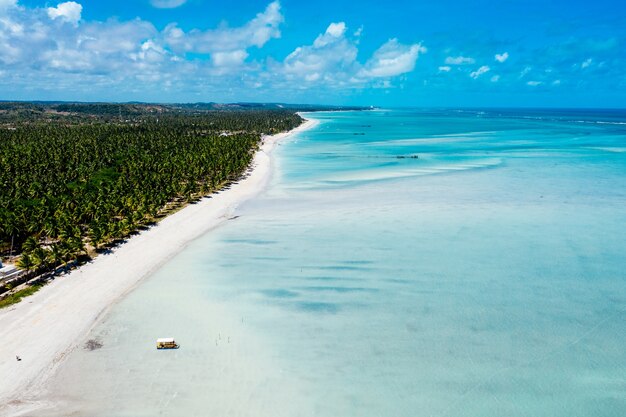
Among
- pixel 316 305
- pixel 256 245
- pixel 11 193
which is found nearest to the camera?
pixel 316 305

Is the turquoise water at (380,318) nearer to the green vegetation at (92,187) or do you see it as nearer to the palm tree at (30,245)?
the green vegetation at (92,187)

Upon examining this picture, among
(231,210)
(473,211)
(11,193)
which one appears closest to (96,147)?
(11,193)

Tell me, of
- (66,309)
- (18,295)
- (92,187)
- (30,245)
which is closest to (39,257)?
(30,245)

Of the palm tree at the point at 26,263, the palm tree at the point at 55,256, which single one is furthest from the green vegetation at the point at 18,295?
the palm tree at the point at 55,256

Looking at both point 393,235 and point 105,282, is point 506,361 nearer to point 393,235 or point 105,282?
point 393,235

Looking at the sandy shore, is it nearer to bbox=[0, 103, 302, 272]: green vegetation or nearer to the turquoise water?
the turquoise water

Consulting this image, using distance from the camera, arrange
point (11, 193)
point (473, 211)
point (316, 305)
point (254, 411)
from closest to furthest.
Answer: point (254, 411), point (316, 305), point (11, 193), point (473, 211)

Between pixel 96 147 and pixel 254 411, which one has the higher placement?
pixel 96 147
